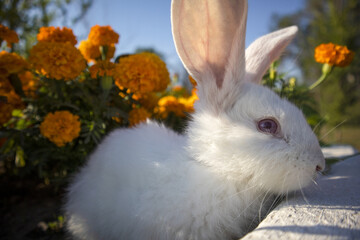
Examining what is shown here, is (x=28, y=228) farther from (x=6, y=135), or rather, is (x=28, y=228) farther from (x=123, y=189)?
(x=123, y=189)

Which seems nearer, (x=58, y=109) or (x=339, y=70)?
(x=58, y=109)

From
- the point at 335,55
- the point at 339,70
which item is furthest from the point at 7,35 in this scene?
the point at 339,70

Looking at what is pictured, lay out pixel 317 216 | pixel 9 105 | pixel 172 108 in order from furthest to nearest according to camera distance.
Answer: pixel 172 108, pixel 9 105, pixel 317 216

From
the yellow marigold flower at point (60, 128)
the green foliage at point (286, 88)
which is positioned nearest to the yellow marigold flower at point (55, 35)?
the yellow marigold flower at point (60, 128)

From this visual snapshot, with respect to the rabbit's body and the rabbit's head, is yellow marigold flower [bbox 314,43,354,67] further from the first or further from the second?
the rabbit's body

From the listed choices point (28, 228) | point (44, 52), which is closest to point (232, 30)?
point (44, 52)

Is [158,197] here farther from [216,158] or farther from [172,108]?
[172,108]
